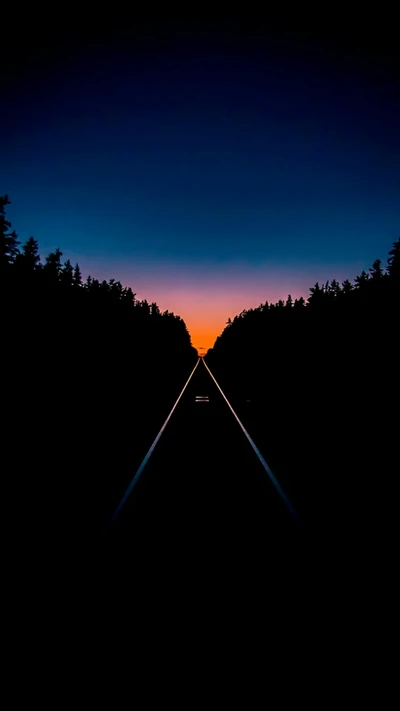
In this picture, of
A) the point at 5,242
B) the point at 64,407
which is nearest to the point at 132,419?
the point at 64,407

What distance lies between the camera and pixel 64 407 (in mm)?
12430

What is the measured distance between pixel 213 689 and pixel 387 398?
15002 mm

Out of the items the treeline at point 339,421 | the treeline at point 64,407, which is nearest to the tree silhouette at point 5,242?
the treeline at point 64,407

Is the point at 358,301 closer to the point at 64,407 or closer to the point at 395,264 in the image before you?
the point at 395,264

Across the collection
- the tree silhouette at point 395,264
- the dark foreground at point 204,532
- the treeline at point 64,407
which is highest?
the tree silhouette at point 395,264

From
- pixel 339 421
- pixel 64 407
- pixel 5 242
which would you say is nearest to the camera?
pixel 339 421

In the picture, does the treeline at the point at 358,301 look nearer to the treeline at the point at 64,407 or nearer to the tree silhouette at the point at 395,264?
the tree silhouette at the point at 395,264

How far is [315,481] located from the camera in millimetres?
5930

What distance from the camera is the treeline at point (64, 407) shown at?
531 cm

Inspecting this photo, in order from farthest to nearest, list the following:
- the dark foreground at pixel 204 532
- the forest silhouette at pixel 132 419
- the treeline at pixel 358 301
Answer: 1. the treeline at pixel 358 301
2. the forest silhouette at pixel 132 419
3. the dark foreground at pixel 204 532

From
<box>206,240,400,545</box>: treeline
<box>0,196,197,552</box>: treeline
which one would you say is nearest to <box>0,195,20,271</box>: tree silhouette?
<box>0,196,197,552</box>: treeline

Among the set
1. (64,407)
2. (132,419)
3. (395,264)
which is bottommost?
(132,419)

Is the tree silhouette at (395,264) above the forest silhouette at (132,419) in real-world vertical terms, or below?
above

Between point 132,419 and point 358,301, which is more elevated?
point 358,301
